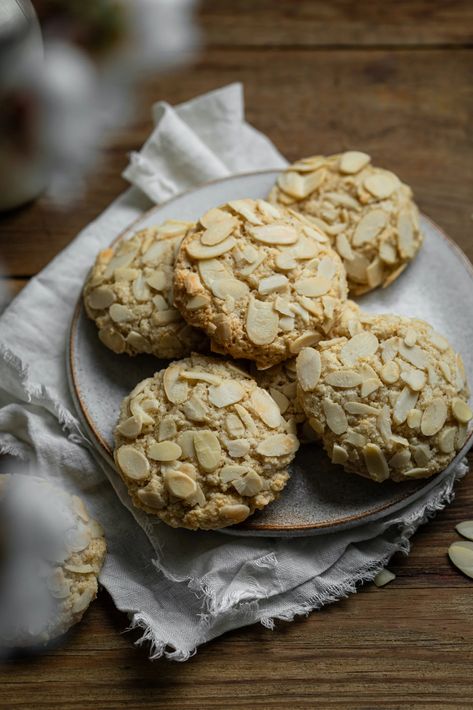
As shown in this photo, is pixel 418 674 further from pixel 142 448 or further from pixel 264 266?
pixel 264 266

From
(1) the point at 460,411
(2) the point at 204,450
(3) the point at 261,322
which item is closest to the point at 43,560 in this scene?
(2) the point at 204,450

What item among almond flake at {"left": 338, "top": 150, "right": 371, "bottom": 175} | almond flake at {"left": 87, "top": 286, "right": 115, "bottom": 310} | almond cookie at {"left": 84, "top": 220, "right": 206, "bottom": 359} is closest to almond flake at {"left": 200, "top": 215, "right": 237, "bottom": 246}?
almond cookie at {"left": 84, "top": 220, "right": 206, "bottom": 359}

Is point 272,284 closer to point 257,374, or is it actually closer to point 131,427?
point 257,374

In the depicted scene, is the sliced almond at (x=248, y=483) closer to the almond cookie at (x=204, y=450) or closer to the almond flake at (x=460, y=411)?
the almond cookie at (x=204, y=450)

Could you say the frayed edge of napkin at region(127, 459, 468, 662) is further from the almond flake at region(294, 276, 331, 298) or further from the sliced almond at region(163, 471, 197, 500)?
the almond flake at region(294, 276, 331, 298)

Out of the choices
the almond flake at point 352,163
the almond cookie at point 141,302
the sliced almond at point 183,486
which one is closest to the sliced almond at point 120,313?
the almond cookie at point 141,302

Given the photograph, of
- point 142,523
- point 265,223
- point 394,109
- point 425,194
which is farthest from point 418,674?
point 394,109
